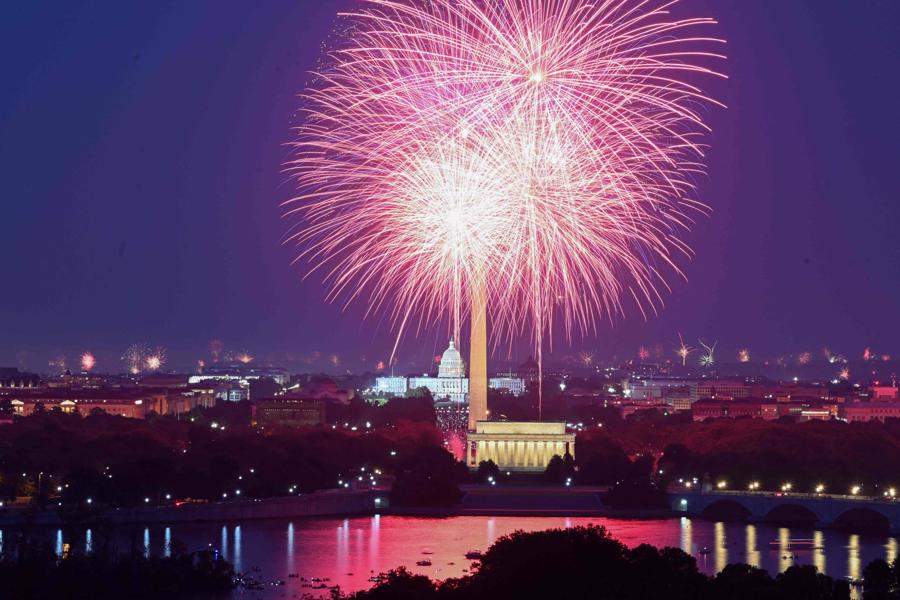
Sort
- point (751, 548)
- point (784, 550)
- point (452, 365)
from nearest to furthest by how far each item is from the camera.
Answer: point (784, 550) → point (751, 548) → point (452, 365)

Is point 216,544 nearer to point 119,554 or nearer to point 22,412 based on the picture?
point 119,554

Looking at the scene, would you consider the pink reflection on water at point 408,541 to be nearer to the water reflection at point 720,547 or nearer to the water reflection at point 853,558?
the water reflection at point 720,547

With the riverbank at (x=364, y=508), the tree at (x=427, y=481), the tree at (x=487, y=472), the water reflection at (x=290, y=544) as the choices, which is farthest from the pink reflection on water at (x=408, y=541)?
the tree at (x=487, y=472)

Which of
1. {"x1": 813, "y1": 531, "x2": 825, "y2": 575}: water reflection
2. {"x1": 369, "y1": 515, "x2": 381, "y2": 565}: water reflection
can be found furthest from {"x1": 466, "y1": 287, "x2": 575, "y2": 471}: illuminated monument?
{"x1": 813, "y1": 531, "x2": 825, "y2": 575}: water reflection

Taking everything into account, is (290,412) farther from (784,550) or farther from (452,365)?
(784,550)

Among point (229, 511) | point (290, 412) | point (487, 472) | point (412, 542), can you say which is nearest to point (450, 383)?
point (290, 412)
